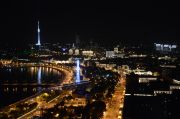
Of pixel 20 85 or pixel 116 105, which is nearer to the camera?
pixel 116 105

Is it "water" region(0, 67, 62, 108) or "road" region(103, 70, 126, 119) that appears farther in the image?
"water" region(0, 67, 62, 108)

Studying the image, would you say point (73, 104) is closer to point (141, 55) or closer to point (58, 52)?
point (141, 55)

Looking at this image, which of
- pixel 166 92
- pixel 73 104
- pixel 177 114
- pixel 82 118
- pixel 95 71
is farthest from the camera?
pixel 95 71

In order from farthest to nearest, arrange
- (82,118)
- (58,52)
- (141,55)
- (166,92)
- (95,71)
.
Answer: (58,52), (141,55), (95,71), (166,92), (82,118)

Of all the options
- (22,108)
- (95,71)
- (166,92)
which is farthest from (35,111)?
(95,71)

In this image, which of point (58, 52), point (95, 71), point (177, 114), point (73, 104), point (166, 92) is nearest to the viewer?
point (177, 114)

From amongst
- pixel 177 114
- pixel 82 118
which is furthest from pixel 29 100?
pixel 177 114

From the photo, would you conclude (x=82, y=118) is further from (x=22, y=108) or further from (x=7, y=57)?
(x=7, y=57)

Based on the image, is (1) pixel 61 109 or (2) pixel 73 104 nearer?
(1) pixel 61 109

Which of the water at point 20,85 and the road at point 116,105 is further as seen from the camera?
the water at point 20,85
